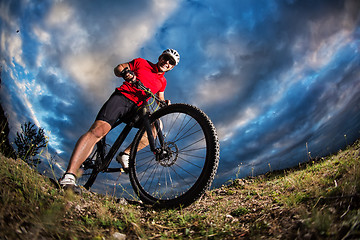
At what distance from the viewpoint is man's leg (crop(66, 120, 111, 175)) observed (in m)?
2.80

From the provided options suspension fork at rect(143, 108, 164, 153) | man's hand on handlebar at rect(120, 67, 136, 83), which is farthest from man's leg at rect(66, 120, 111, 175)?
man's hand on handlebar at rect(120, 67, 136, 83)

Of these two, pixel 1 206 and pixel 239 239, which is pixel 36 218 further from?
pixel 239 239

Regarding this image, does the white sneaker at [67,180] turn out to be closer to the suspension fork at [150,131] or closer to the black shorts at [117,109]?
the black shorts at [117,109]

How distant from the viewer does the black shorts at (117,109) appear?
320 centimetres

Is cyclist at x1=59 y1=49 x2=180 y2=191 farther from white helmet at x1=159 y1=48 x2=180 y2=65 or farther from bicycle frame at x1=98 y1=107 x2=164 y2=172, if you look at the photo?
bicycle frame at x1=98 y1=107 x2=164 y2=172

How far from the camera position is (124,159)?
333 centimetres

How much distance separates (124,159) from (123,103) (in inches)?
41.3

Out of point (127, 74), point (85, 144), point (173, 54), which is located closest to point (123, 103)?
point (127, 74)

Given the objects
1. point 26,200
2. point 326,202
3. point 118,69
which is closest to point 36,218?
point 26,200

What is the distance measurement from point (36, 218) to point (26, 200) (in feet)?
1.63

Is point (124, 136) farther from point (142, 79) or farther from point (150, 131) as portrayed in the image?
point (142, 79)

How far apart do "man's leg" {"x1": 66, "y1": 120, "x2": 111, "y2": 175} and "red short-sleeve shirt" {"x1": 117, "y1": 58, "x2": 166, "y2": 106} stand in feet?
2.39

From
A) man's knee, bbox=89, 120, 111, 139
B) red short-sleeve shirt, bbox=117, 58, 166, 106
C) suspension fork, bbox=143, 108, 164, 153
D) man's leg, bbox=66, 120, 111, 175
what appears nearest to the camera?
man's leg, bbox=66, 120, 111, 175

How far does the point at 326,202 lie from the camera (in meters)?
1.61
